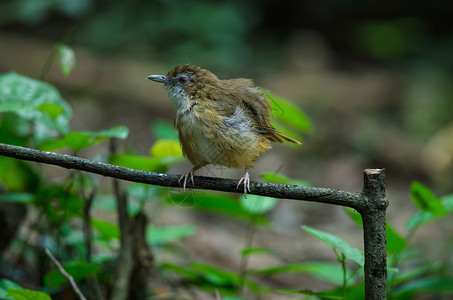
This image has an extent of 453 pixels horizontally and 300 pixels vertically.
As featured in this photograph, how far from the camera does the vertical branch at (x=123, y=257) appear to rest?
2840mm

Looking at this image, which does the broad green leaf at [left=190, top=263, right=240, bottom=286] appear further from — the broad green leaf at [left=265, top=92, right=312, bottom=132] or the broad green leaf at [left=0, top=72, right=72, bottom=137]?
the broad green leaf at [left=0, top=72, right=72, bottom=137]

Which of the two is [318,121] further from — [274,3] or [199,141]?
[199,141]

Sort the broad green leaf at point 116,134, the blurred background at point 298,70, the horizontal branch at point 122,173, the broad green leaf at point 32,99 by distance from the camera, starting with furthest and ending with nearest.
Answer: the blurred background at point 298,70, the broad green leaf at point 32,99, the broad green leaf at point 116,134, the horizontal branch at point 122,173

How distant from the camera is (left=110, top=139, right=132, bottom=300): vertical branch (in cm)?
284

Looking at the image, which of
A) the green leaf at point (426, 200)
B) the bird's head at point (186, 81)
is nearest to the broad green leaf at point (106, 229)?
the bird's head at point (186, 81)

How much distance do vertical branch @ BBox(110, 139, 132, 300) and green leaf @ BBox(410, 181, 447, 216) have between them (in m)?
1.46

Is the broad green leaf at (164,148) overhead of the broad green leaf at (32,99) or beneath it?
beneath

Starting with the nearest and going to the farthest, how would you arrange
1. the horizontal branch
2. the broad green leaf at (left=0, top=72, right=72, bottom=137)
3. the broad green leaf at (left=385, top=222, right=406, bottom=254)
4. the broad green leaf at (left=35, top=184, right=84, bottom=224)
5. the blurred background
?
the horizontal branch < the broad green leaf at (left=385, top=222, right=406, bottom=254) < the broad green leaf at (left=0, top=72, right=72, bottom=137) < the broad green leaf at (left=35, top=184, right=84, bottom=224) < the blurred background

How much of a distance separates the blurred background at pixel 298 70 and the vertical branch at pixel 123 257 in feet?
8.56

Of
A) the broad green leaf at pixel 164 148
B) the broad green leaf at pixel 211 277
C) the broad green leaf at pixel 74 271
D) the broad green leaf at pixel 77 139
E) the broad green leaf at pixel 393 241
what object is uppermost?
the broad green leaf at pixel 164 148

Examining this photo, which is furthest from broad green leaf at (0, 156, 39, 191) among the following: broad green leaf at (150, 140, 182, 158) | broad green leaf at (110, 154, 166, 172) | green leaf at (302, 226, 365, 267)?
green leaf at (302, 226, 365, 267)

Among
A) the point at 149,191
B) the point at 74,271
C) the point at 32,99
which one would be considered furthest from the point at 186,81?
the point at 74,271

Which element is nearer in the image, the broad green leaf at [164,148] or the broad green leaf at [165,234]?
the broad green leaf at [164,148]

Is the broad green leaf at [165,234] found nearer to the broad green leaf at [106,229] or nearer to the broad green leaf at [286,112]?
the broad green leaf at [106,229]
